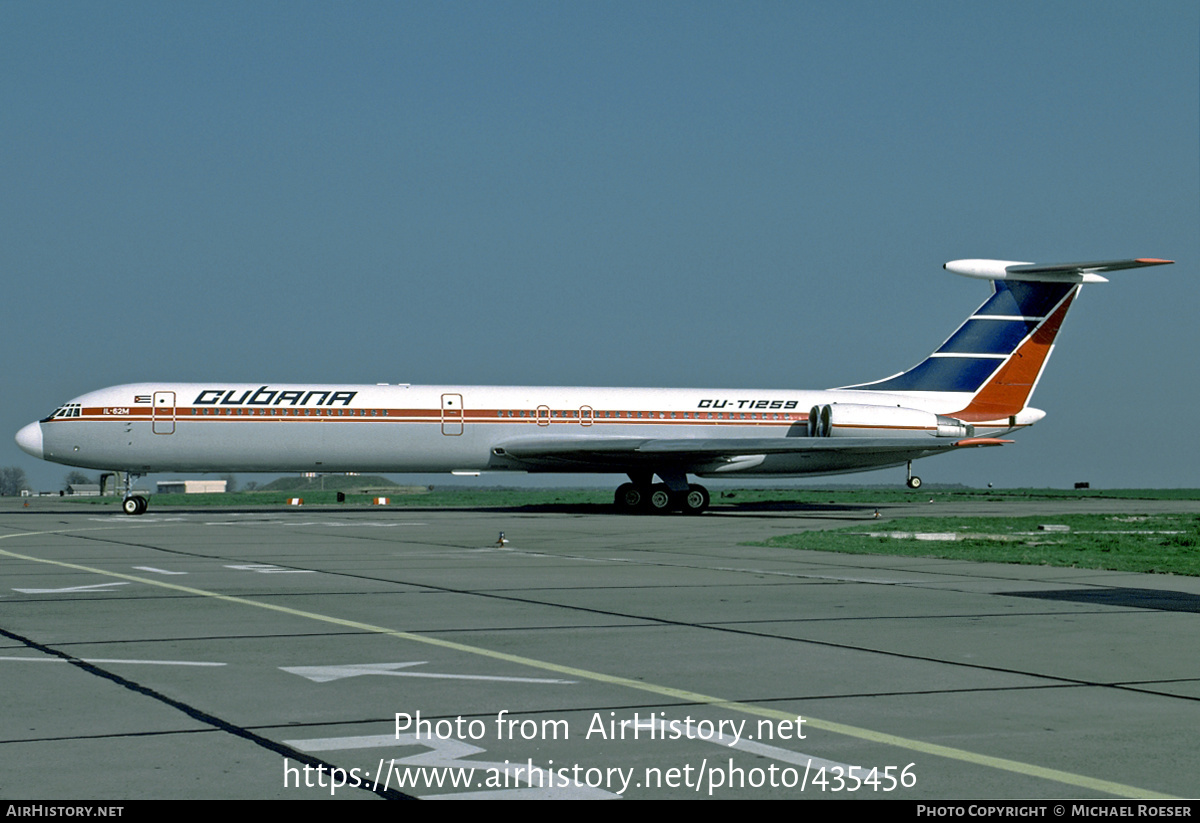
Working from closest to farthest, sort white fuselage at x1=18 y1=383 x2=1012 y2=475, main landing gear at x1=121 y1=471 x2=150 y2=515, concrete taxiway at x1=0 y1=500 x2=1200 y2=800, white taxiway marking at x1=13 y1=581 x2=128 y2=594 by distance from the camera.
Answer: concrete taxiway at x1=0 y1=500 x2=1200 y2=800 < white taxiway marking at x1=13 y1=581 x2=128 y2=594 < main landing gear at x1=121 y1=471 x2=150 y2=515 < white fuselage at x1=18 y1=383 x2=1012 y2=475

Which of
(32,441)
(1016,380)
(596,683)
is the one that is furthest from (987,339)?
(596,683)

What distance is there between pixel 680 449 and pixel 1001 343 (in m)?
13.1

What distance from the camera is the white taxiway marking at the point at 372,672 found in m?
8.28

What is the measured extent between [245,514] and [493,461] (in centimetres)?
776

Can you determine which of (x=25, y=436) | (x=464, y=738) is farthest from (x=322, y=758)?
(x=25, y=436)

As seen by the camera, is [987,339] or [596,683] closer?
[596,683]

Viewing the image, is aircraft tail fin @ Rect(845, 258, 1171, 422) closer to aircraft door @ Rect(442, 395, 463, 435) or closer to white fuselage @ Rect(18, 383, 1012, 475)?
white fuselage @ Rect(18, 383, 1012, 475)

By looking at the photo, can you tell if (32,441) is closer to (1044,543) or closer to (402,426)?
(402,426)

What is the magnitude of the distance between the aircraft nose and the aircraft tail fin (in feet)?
92.9

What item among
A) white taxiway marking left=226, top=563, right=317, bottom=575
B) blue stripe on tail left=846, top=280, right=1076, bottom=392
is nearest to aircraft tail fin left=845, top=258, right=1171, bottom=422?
blue stripe on tail left=846, top=280, right=1076, bottom=392

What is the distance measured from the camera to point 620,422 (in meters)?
40.7

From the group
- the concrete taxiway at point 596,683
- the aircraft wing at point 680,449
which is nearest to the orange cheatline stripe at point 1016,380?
the aircraft wing at point 680,449

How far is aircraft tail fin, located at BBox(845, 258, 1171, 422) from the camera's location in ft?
139
